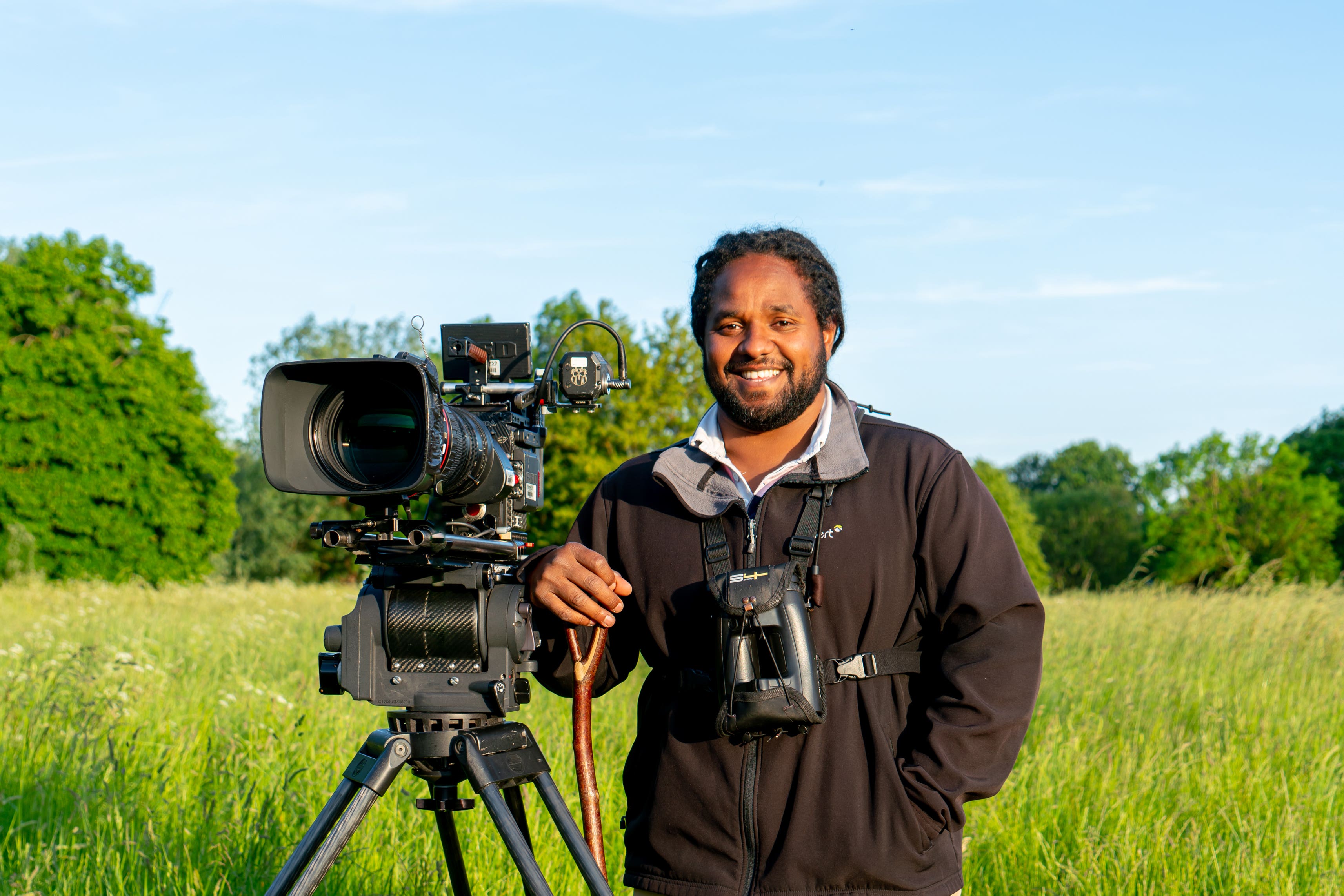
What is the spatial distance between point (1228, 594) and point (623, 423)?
15.2 m

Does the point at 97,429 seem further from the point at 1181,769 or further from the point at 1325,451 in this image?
the point at 1325,451

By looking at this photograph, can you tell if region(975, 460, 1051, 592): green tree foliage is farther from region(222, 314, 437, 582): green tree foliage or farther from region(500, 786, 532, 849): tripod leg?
region(500, 786, 532, 849): tripod leg

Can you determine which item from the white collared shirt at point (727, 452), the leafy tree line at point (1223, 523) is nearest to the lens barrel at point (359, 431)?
the white collared shirt at point (727, 452)

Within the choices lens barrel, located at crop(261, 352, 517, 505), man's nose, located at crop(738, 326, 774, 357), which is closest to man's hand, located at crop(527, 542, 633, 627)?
lens barrel, located at crop(261, 352, 517, 505)

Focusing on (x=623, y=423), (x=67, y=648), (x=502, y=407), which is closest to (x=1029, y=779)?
(x=502, y=407)

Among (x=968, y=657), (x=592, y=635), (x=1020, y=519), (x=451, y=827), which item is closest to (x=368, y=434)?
(x=592, y=635)

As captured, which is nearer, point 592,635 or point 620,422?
point 592,635

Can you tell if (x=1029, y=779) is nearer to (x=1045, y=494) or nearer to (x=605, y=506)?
(x=605, y=506)

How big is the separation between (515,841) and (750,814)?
0.46 m

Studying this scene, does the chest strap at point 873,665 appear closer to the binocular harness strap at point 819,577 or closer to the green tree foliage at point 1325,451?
the binocular harness strap at point 819,577

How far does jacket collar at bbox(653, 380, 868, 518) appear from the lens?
6.98 feet

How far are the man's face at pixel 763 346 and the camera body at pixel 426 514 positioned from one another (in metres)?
0.26

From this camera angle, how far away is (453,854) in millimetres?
2277

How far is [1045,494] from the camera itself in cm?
7269
